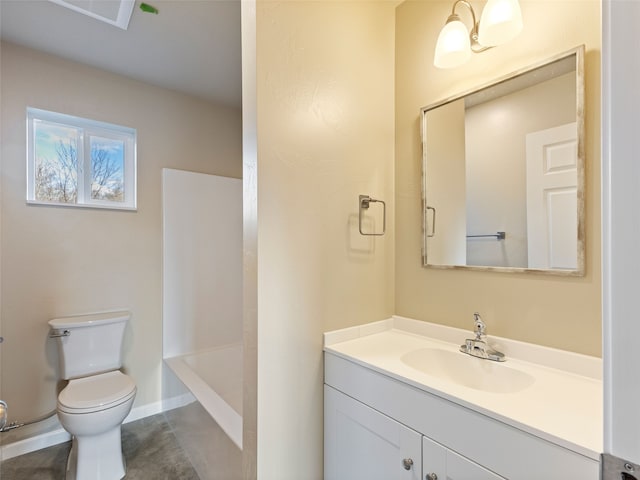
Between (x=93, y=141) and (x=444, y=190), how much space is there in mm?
2430

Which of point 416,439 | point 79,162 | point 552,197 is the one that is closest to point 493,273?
point 552,197

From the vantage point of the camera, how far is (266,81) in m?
1.15

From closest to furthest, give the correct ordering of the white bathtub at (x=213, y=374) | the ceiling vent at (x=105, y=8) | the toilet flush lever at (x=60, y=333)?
the ceiling vent at (x=105, y=8) < the white bathtub at (x=213, y=374) < the toilet flush lever at (x=60, y=333)

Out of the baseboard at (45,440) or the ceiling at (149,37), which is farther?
the baseboard at (45,440)

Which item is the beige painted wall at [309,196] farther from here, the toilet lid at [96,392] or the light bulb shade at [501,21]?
the toilet lid at [96,392]

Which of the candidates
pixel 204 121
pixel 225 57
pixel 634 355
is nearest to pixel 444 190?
pixel 634 355

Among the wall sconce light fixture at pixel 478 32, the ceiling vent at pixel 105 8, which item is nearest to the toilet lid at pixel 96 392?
the ceiling vent at pixel 105 8

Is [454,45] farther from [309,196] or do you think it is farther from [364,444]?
[364,444]

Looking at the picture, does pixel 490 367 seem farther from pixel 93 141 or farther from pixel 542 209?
pixel 93 141

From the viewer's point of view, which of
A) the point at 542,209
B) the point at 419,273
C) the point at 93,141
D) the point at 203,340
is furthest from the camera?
the point at 203,340

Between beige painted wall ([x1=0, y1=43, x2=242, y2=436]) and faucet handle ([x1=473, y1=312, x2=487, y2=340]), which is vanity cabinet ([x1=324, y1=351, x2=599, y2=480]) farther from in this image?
beige painted wall ([x1=0, y1=43, x2=242, y2=436])

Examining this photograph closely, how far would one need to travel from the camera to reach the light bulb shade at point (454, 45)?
48.8 inches

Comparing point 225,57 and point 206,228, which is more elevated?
point 225,57

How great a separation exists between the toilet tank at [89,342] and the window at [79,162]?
2.55 ft
